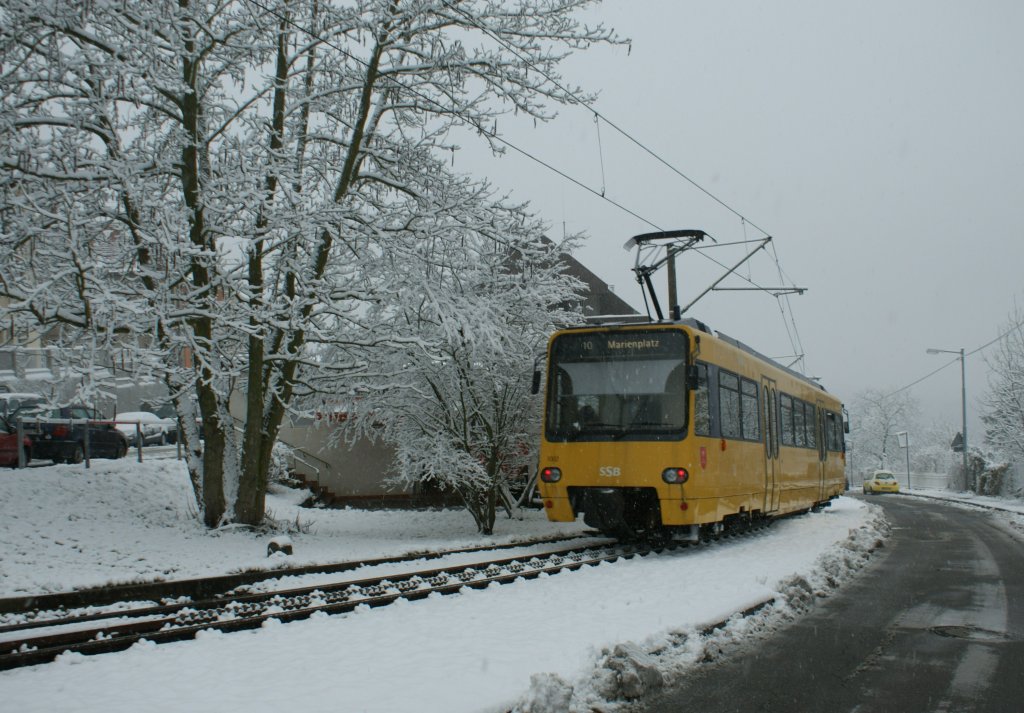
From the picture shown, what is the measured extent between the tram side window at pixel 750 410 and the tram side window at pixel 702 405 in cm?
183

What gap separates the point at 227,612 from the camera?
874 centimetres

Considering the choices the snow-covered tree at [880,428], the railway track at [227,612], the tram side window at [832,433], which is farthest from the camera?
the snow-covered tree at [880,428]

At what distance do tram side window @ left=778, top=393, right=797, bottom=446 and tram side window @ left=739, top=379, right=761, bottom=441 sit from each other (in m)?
2.13

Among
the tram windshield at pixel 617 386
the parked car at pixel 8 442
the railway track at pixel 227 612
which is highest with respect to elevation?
the tram windshield at pixel 617 386

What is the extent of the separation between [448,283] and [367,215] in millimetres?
2206

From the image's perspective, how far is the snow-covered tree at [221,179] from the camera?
12289 mm

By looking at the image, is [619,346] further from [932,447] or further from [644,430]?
[932,447]

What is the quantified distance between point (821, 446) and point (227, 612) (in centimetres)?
1710

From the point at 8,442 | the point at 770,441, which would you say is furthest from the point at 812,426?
the point at 8,442

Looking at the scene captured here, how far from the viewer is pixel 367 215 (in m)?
14.8

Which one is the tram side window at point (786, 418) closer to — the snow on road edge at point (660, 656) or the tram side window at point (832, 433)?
the tram side window at point (832, 433)

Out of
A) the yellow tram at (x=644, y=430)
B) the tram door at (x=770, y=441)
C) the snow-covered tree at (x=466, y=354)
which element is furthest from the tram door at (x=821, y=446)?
the yellow tram at (x=644, y=430)

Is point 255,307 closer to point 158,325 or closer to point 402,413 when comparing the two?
point 158,325

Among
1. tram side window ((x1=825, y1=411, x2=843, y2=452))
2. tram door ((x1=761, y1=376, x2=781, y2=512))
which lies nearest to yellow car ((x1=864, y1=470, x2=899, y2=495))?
tram side window ((x1=825, y1=411, x2=843, y2=452))
